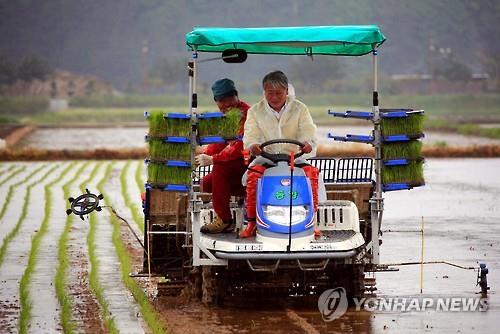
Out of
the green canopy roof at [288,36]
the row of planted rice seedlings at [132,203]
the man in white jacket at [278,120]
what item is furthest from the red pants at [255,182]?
the row of planted rice seedlings at [132,203]

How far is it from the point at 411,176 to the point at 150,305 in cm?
254

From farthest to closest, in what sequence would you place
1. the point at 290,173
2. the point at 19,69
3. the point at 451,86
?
the point at 451,86 < the point at 19,69 < the point at 290,173

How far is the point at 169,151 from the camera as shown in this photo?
1121 cm

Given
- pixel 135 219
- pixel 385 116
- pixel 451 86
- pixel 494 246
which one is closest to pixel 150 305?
pixel 385 116

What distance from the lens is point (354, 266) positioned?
11203 mm

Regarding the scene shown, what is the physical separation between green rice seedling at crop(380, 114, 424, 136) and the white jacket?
23.7 inches

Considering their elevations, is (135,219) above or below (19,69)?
below

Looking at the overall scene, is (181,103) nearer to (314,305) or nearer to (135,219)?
(135,219)

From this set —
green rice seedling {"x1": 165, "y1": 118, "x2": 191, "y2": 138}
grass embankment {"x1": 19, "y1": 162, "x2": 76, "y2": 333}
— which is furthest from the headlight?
grass embankment {"x1": 19, "y1": 162, "x2": 76, "y2": 333}

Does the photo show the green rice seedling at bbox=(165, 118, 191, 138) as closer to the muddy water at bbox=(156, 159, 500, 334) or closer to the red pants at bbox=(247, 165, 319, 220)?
the red pants at bbox=(247, 165, 319, 220)

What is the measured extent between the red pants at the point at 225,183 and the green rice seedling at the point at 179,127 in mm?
444

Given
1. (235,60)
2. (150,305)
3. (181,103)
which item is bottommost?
(150,305)

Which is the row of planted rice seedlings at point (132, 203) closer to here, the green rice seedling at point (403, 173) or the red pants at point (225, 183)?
the red pants at point (225, 183)

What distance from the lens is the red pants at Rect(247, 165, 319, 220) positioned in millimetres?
11156
